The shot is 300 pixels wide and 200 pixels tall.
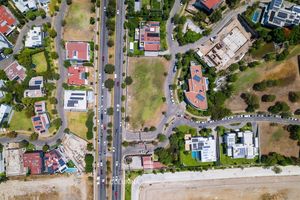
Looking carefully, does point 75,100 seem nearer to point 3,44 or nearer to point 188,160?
point 3,44

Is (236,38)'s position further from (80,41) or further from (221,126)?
(80,41)

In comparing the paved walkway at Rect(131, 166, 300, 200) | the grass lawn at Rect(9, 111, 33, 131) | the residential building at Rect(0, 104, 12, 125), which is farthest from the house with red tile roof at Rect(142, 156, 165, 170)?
the residential building at Rect(0, 104, 12, 125)

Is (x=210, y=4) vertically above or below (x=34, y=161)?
above

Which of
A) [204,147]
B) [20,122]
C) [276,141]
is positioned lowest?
[204,147]

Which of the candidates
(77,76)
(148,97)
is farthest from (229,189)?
(77,76)

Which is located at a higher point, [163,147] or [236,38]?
[236,38]

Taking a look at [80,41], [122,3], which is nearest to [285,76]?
[122,3]
